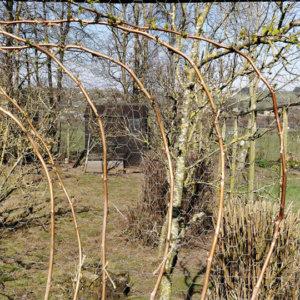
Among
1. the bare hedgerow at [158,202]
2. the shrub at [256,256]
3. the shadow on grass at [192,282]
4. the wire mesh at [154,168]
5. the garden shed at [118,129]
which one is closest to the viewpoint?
the wire mesh at [154,168]

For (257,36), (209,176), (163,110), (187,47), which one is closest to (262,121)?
(209,176)

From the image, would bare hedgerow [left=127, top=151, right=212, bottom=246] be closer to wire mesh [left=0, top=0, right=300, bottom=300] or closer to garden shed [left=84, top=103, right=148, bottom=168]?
wire mesh [left=0, top=0, right=300, bottom=300]

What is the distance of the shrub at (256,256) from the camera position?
7.18ft

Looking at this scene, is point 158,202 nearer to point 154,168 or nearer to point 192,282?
point 154,168

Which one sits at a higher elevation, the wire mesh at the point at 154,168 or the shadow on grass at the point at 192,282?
the wire mesh at the point at 154,168

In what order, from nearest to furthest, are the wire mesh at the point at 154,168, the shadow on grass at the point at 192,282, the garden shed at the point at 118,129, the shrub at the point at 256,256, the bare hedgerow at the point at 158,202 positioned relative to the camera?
the wire mesh at the point at 154,168
the shrub at the point at 256,256
the shadow on grass at the point at 192,282
the bare hedgerow at the point at 158,202
the garden shed at the point at 118,129

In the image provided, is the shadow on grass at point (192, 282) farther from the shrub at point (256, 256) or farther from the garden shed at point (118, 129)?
the garden shed at point (118, 129)

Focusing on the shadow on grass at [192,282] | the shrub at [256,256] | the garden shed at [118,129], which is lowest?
the shadow on grass at [192,282]

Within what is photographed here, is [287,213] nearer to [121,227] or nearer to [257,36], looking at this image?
[257,36]

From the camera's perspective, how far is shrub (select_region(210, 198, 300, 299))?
219cm

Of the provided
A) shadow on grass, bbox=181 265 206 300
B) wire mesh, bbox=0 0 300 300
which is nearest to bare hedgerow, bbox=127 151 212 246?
wire mesh, bbox=0 0 300 300

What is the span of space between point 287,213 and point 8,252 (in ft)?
10.2

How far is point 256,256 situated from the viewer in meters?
2.24

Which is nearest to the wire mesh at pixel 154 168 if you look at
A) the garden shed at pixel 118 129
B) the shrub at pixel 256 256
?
the shrub at pixel 256 256
